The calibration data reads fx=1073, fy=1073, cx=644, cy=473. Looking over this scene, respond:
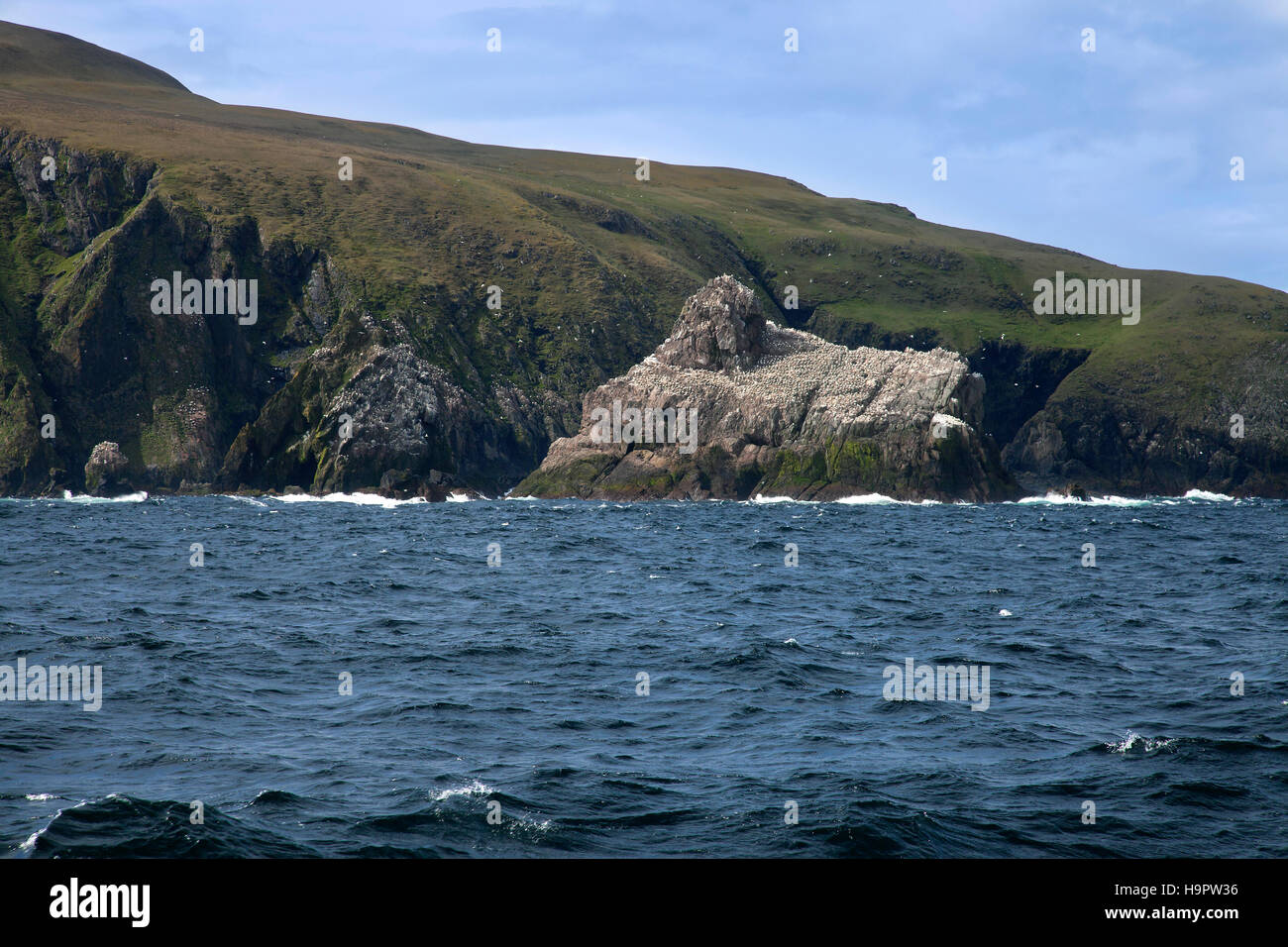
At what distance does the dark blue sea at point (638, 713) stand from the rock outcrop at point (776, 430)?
306 ft

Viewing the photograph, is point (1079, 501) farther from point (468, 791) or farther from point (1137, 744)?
point (468, 791)

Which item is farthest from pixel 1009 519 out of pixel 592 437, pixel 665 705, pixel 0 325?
pixel 0 325

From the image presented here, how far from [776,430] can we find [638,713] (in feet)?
444

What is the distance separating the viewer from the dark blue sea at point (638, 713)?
58.1ft

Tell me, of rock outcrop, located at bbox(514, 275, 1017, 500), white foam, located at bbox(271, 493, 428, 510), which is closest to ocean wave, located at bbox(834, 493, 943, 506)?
rock outcrop, located at bbox(514, 275, 1017, 500)

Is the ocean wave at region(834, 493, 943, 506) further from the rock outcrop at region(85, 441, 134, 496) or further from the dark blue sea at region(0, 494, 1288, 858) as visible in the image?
the rock outcrop at region(85, 441, 134, 496)

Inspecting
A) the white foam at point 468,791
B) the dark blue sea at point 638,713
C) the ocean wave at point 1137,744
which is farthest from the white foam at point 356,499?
the ocean wave at point 1137,744

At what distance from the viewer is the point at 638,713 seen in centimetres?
2548

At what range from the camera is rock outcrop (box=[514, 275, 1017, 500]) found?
149625 mm

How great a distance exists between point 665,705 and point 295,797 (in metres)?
10.1

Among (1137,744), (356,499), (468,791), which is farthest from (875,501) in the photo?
(468,791)

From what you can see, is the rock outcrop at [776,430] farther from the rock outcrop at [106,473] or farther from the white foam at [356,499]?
the rock outcrop at [106,473]

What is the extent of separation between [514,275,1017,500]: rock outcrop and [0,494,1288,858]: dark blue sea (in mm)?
93124
